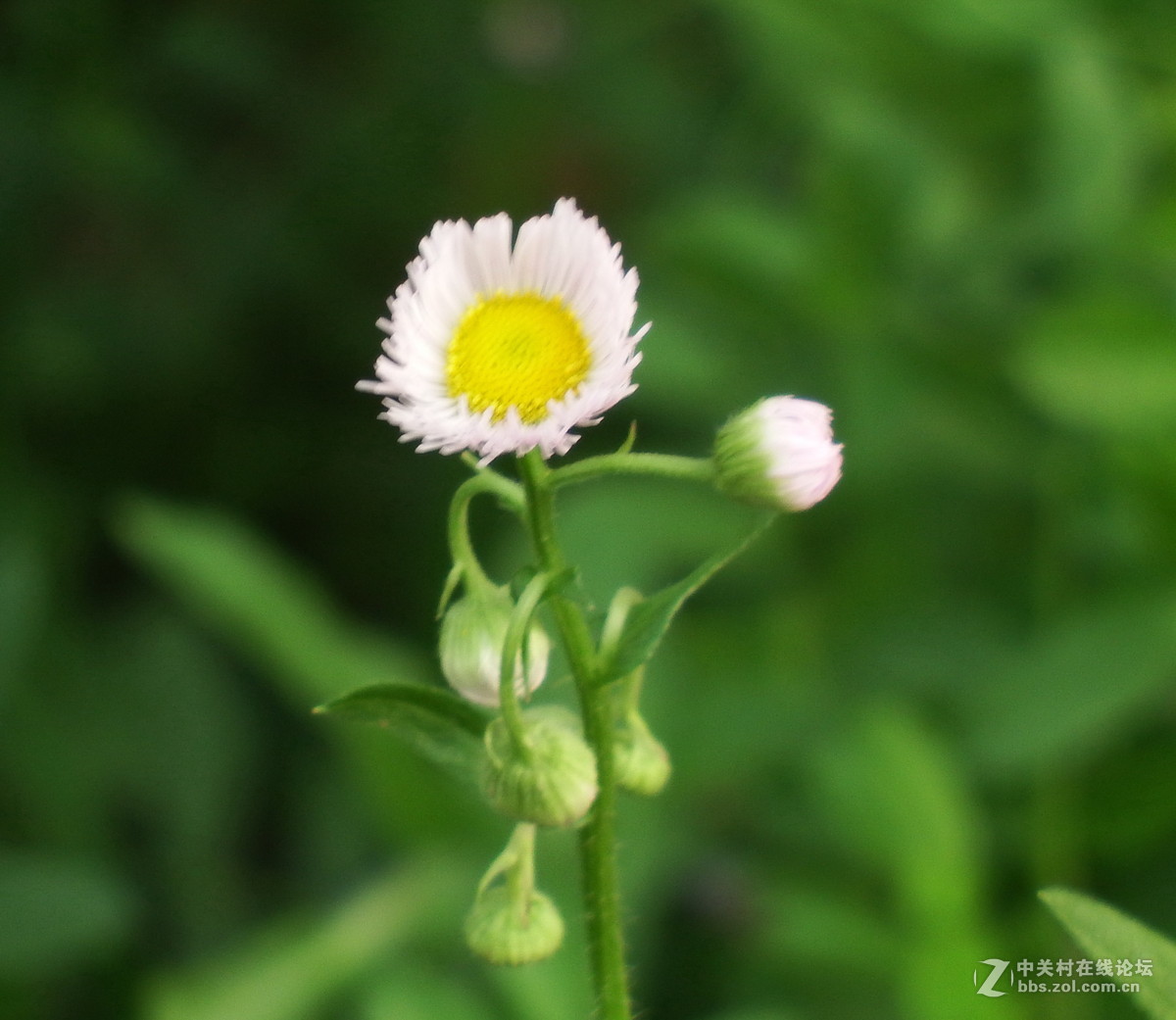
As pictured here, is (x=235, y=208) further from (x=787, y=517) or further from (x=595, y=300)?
(x=595, y=300)

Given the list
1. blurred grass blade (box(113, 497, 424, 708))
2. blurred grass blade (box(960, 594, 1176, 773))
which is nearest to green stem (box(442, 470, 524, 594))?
blurred grass blade (box(113, 497, 424, 708))

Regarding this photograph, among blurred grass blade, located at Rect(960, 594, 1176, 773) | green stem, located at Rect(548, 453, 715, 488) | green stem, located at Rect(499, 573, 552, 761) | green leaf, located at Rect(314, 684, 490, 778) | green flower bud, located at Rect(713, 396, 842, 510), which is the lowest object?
green stem, located at Rect(499, 573, 552, 761)

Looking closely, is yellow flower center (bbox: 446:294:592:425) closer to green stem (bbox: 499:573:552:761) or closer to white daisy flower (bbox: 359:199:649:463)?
white daisy flower (bbox: 359:199:649:463)

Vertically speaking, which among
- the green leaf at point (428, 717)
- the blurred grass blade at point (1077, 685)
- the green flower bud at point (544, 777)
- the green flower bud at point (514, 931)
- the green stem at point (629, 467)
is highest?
the blurred grass blade at point (1077, 685)

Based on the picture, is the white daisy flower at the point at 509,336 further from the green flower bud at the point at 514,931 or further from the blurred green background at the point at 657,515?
the blurred green background at the point at 657,515

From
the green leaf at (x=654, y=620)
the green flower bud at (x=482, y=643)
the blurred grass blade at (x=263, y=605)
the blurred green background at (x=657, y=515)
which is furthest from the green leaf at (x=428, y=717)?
the blurred grass blade at (x=263, y=605)

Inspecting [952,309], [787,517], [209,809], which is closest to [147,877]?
[209,809]

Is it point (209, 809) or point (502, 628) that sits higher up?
point (209, 809)
